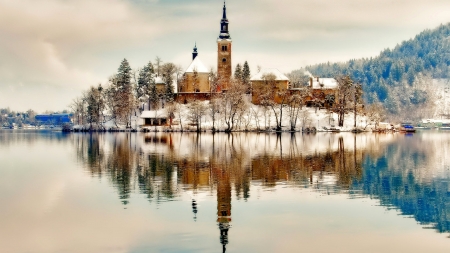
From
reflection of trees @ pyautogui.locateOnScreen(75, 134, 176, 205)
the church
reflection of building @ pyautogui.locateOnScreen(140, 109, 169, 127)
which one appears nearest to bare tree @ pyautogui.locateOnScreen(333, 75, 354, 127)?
the church

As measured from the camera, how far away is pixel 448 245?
1700cm

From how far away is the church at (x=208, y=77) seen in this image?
116000 millimetres

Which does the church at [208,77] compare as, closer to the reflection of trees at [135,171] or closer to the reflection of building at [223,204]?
the reflection of trees at [135,171]

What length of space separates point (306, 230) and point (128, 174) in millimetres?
17257

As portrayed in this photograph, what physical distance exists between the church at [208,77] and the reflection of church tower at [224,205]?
277 feet

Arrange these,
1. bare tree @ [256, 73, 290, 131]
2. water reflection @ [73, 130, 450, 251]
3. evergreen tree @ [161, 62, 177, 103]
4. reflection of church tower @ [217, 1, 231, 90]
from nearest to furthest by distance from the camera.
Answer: water reflection @ [73, 130, 450, 251], bare tree @ [256, 73, 290, 131], evergreen tree @ [161, 62, 177, 103], reflection of church tower @ [217, 1, 231, 90]

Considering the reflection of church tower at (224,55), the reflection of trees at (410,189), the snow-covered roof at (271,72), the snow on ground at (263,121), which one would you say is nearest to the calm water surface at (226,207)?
the reflection of trees at (410,189)

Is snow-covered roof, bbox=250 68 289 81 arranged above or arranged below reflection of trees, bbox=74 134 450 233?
above

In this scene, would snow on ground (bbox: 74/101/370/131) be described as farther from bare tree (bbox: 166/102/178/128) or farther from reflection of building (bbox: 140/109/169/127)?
reflection of building (bbox: 140/109/169/127)

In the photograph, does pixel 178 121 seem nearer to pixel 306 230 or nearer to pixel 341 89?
pixel 341 89

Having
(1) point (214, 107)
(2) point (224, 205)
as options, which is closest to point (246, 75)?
(1) point (214, 107)

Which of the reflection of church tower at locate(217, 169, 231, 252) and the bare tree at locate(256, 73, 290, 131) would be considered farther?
the bare tree at locate(256, 73, 290, 131)

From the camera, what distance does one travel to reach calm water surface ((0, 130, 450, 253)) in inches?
682

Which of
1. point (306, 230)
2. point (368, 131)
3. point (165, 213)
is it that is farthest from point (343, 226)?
point (368, 131)
